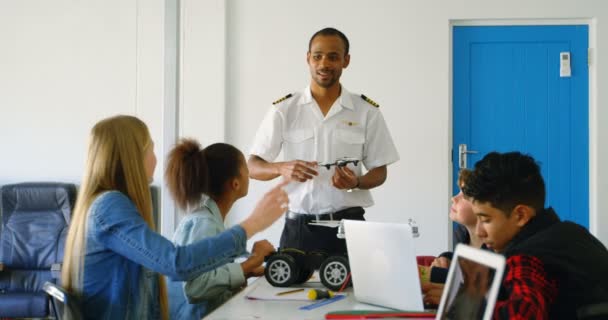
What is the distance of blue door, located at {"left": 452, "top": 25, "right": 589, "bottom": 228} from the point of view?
5.20 meters

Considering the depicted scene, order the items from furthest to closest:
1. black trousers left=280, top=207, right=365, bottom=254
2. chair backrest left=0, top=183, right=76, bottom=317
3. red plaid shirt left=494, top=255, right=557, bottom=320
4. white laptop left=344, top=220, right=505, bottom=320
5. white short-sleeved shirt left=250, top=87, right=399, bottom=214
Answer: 1. chair backrest left=0, top=183, right=76, bottom=317
2. white short-sleeved shirt left=250, top=87, right=399, bottom=214
3. black trousers left=280, top=207, right=365, bottom=254
4. red plaid shirt left=494, top=255, right=557, bottom=320
5. white laptop left=344, top=220, right=505, bottom=320

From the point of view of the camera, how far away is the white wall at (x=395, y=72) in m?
5.17

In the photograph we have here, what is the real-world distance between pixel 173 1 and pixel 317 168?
151 cm

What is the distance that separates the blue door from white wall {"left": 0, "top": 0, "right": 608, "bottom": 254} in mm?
104

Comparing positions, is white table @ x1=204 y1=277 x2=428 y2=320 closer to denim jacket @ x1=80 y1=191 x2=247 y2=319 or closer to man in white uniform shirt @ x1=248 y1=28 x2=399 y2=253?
denim jacket @ x1=80 y1=191 x2=247 y2=319

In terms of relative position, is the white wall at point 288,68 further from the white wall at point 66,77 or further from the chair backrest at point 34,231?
the chair backrest at point 34,231

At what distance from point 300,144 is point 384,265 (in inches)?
59.5

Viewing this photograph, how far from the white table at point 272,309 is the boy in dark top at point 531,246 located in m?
0.45

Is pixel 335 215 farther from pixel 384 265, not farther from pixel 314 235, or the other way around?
pixel 384 265

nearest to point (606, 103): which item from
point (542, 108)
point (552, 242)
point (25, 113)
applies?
point (542, 108)

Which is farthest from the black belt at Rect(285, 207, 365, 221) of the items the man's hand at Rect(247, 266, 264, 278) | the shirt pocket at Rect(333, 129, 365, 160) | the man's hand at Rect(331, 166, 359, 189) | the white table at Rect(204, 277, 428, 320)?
the white table at Rect(204, 277, 428, 320)

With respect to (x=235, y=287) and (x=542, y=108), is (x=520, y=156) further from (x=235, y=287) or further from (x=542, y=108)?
(x=542, y=108)

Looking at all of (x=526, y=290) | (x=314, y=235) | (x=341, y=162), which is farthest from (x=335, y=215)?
(x=526, y=290)

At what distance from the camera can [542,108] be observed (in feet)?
17.1
